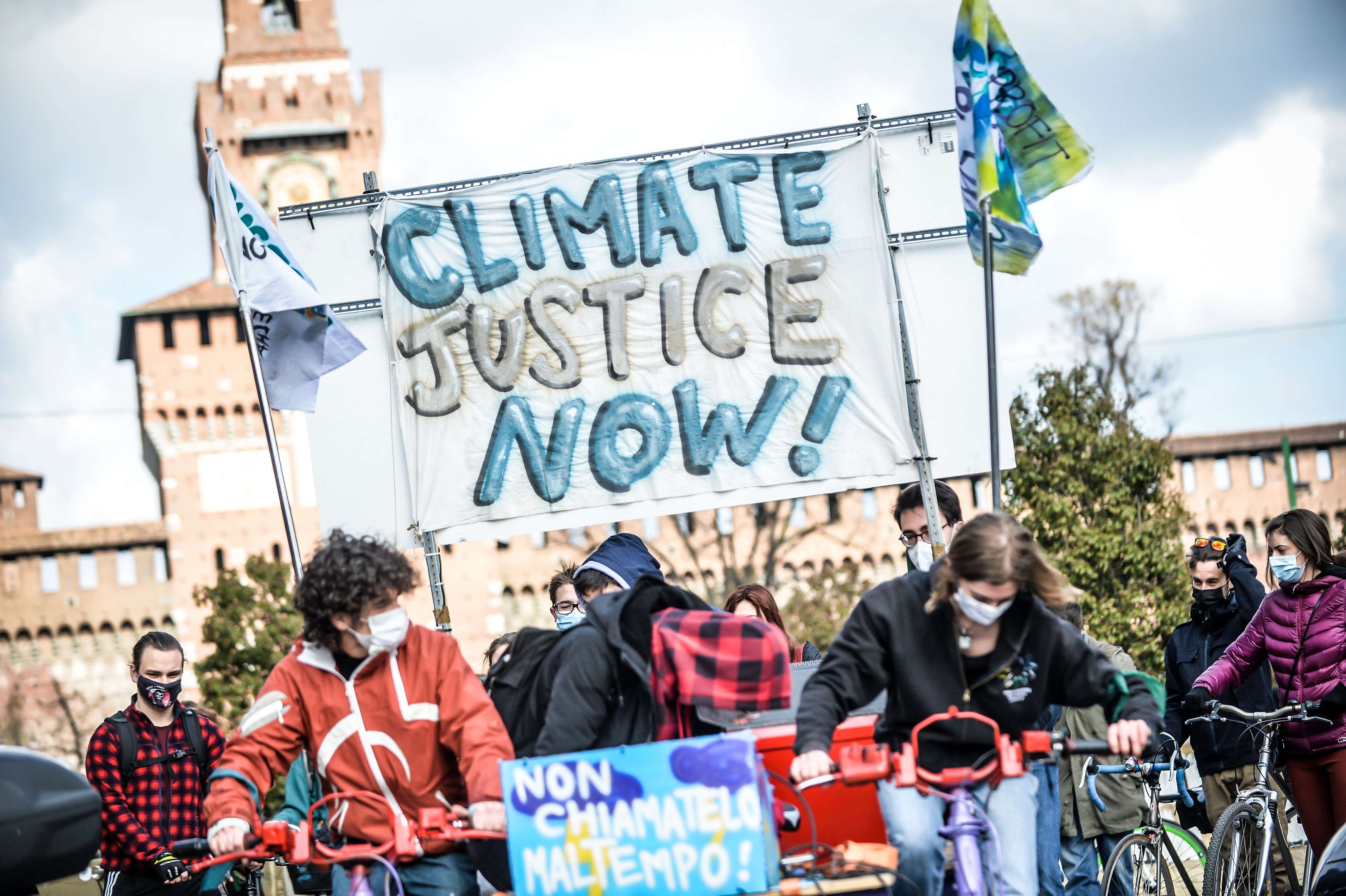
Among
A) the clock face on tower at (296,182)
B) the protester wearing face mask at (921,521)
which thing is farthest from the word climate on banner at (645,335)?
the clock face on tower at (296,182)

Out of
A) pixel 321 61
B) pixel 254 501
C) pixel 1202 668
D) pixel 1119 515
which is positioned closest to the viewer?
pixel 1202 668

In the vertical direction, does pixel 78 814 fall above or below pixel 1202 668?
above

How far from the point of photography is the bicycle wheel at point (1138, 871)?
6.48 metres

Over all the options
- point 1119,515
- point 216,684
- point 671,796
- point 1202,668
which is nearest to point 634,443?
point 1202,668

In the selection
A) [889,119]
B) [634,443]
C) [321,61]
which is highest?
[321,61]

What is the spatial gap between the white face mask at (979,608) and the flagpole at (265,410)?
327 centimetres

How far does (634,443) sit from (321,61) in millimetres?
58132

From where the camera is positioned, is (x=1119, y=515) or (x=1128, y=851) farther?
(x=1119, y=515)

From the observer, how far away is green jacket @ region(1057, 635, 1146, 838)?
24.4 ft

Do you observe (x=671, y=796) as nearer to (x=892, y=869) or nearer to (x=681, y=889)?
Answer: (x=681, y=889)

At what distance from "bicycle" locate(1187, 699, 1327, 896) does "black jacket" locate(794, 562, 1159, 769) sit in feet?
7.11

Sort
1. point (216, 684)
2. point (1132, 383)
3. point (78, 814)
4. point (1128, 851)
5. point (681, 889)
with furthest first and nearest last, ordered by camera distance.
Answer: point (1132, 383)
point (216, 684)
point (1128, 851)
point (681, 889)
point (78, 814)

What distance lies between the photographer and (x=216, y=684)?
1244 inches

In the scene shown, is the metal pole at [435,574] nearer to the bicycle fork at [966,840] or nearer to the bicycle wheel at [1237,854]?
the bicycle wheel at [1237,854]
